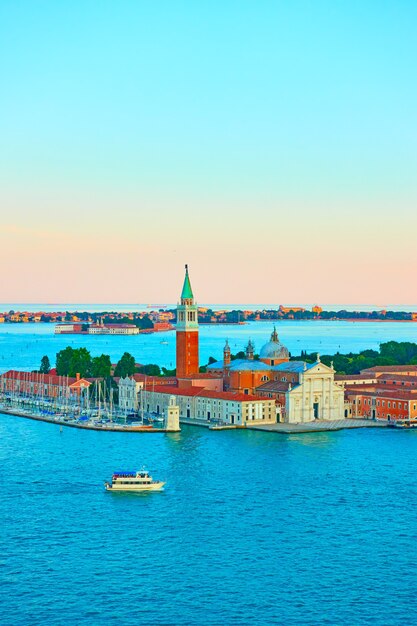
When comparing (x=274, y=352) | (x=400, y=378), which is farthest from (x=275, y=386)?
(x=400, y=378)

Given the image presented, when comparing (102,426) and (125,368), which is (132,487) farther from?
(125,368)

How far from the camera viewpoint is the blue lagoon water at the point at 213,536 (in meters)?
15.4

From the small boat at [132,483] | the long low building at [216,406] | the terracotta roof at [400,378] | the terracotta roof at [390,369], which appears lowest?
the small boat at [132,483]

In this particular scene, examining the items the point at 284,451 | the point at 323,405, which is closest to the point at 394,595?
the point at 284,451

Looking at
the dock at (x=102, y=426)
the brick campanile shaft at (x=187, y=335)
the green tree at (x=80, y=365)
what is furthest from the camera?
the green tree at (x=80, y=365)

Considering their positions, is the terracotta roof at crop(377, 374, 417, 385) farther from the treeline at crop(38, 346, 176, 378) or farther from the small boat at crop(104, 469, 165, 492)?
the small boat at crop(104, 469, 165, 492)

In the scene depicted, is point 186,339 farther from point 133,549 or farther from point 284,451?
point 133,549

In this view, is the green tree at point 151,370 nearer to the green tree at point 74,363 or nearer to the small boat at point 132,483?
the green tree at point 74,363

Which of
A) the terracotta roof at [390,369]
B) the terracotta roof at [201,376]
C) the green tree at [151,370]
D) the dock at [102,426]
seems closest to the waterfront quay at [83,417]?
the dock at [102,426]

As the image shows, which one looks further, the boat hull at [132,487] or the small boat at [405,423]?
the small boat at [405,423]

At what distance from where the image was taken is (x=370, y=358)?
5244 centimetres

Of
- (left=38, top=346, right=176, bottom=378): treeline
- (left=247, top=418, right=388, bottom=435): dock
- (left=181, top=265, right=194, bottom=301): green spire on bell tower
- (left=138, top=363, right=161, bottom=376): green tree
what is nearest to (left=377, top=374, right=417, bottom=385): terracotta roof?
(left=247, top=418, right=388, bottom=435): dock

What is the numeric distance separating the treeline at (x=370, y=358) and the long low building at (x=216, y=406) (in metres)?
10.9

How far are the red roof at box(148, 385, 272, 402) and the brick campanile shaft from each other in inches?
39.7
